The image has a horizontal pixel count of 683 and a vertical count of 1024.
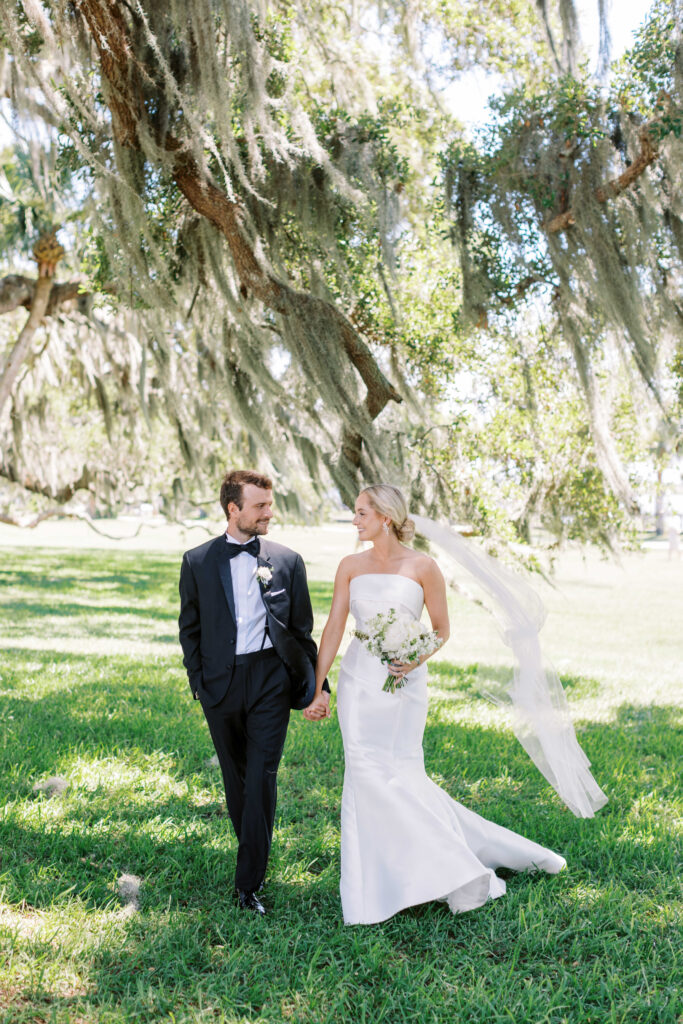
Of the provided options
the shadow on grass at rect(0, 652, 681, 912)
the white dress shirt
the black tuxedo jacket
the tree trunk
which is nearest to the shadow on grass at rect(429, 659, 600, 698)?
the shadow on grass at rect(0, 652, 681, 912)

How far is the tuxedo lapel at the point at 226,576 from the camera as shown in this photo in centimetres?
313

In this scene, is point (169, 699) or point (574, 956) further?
point (169, 699)

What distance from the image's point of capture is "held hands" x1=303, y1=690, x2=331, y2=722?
3.23m

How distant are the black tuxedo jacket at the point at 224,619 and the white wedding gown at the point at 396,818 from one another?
Result: 0.22 m

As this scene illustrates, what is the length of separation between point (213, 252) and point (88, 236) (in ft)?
7.58

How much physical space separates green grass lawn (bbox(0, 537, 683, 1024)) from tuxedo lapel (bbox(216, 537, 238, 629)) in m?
1.08

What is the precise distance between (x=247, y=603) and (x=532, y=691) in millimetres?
1386

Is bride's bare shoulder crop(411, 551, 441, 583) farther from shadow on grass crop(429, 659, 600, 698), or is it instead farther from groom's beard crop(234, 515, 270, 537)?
shadow on grass crop(429, 659, 600, 698)

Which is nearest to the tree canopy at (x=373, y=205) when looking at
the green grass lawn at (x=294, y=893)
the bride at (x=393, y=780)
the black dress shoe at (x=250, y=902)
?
the green grass lawn at (x=294, y=893)

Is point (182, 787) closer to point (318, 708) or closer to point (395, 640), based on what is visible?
point (318, 708)

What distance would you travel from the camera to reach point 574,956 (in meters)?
2.72

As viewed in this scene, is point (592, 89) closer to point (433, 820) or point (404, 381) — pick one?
point (404, 381)

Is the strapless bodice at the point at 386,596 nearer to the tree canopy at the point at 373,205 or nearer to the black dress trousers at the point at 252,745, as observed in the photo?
the black dress trousers at the point at 252,745

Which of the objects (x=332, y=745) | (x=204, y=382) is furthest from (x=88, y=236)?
(x=332, y=745)
